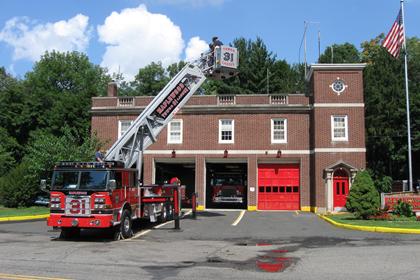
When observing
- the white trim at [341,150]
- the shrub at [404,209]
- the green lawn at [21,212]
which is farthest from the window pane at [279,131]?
the green lawn at [21,212]

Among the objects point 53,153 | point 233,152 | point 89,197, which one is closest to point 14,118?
point 53,153

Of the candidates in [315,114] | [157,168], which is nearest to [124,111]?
[157,168]

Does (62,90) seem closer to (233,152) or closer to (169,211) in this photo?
(233,152)

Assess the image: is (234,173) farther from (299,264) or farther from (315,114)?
Answer: (299,264)

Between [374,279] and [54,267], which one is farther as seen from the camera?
[54,267]

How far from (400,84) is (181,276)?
40962mm

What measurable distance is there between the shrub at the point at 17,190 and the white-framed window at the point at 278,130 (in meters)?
16.5

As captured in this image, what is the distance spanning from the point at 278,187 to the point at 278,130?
402 cm

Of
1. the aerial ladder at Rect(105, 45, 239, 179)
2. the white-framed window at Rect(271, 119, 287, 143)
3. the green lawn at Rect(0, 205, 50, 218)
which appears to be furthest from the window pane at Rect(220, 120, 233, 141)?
the green lawn at Rect(0, 205, 50, 218)

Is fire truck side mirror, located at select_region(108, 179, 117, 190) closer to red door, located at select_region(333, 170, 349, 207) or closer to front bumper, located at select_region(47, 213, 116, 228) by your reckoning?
front bumper, located at select_region(47, 213, 116, 228)

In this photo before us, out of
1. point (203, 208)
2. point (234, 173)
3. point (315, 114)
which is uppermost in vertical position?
point (315, 114)

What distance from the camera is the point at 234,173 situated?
34.6m

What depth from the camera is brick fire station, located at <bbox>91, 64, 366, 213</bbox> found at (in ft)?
104

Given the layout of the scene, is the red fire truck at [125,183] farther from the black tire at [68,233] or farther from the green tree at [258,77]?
the green tree at [258,77]
